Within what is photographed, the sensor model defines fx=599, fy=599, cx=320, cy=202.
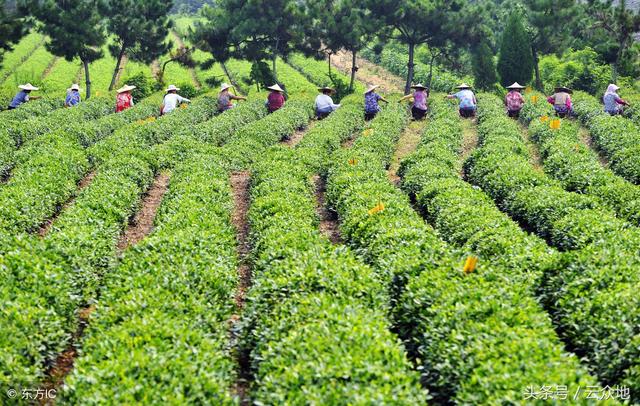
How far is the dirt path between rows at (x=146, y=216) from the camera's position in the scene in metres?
12.2

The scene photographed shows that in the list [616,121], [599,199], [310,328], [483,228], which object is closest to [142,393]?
[310,328]

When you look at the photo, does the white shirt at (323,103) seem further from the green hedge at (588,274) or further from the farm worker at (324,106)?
the green hedge at (588,274)

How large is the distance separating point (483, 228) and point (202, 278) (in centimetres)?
483

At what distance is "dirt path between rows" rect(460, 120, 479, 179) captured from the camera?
64.8 ft

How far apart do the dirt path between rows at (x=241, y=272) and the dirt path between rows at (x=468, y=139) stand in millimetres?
7097

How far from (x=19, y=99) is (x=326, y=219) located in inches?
734

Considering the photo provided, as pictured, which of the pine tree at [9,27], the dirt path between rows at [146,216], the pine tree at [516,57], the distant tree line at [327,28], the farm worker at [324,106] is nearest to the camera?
the dirt path between rows at [146,216]

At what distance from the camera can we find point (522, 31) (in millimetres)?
37344

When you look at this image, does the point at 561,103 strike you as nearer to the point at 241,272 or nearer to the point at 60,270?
the point at 241,272

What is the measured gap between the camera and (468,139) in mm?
21953

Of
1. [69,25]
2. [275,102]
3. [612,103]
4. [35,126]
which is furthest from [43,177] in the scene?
[69,25]

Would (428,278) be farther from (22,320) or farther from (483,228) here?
(22,320)

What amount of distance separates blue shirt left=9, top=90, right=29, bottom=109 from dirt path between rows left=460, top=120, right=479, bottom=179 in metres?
18.6

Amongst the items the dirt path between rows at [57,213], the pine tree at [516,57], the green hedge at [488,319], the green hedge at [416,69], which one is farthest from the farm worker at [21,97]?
the green hedge at [416,69]
